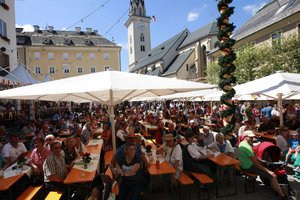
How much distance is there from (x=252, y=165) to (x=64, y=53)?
49741 mm

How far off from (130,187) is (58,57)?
4950 cm

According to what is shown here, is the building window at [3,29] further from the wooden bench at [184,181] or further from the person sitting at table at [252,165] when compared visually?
the person sitting at table at [252,165]

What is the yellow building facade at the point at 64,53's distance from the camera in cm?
4828

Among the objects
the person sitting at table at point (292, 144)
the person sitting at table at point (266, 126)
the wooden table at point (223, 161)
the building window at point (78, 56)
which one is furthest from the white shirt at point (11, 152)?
the building window at point (78, 56)

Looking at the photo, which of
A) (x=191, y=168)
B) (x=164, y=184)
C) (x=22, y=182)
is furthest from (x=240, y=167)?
(x=22, y=182)

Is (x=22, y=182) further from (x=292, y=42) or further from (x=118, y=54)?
(x=118, y=54)

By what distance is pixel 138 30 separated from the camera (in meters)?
76.6

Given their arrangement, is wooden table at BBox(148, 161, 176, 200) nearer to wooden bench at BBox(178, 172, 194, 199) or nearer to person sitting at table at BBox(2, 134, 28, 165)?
wooden bench at BBox(178, 172, 194, 199)

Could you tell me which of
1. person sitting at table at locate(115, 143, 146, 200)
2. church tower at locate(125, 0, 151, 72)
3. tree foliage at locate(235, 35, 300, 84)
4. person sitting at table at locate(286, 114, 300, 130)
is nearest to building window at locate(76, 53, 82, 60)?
church tower at locate(125, 0, 151, 72)

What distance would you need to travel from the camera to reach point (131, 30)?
255ft

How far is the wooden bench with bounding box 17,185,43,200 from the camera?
504cm

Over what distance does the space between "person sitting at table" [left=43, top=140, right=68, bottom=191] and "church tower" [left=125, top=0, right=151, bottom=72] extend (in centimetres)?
7393

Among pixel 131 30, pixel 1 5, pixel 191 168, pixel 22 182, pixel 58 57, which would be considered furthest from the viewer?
pixel 131 30

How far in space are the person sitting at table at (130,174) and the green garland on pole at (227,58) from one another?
3194mm
